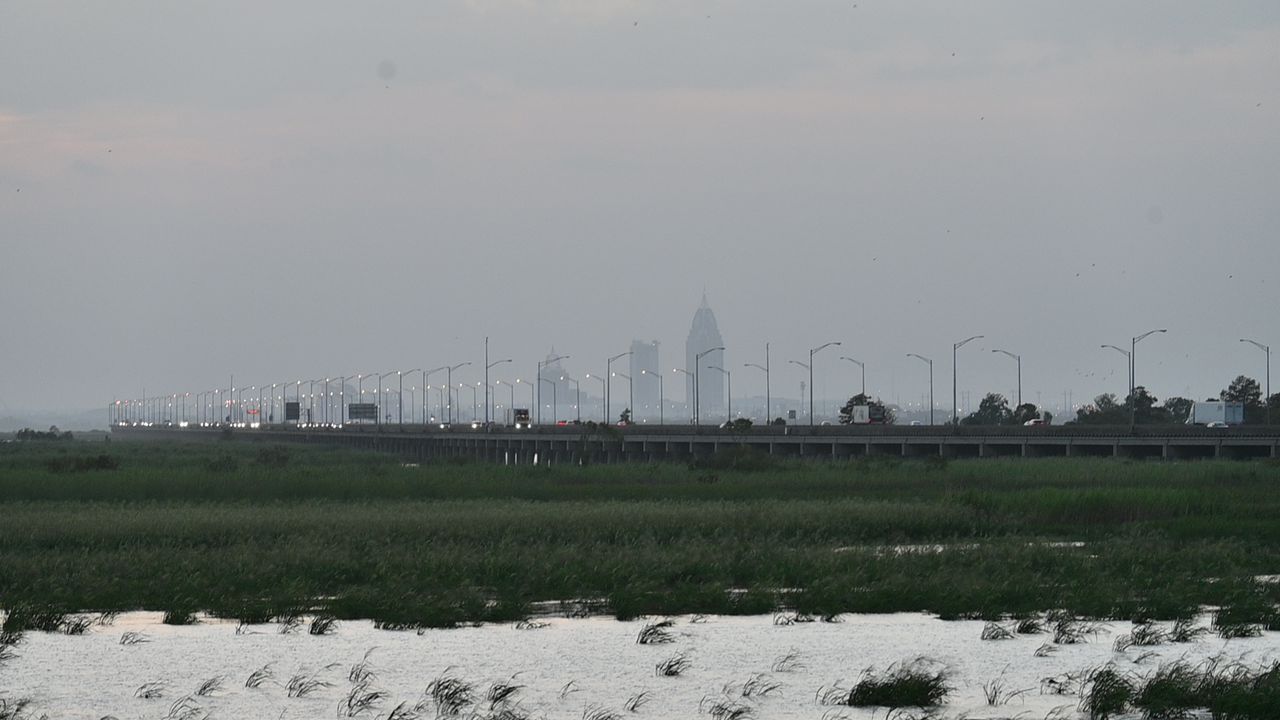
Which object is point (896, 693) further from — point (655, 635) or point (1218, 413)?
point (1218, 413)

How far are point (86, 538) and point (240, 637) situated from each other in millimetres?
20690

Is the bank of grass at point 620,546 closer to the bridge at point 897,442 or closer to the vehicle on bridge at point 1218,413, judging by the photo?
the bridge at point 897,442

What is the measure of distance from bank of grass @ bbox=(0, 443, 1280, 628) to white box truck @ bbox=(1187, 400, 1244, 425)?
68.0 m

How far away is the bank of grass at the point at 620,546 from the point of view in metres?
35.3

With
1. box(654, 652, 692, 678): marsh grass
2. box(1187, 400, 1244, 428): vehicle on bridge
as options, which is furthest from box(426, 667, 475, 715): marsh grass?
box(1187, 400, 1244, 428): vehicle on bridge

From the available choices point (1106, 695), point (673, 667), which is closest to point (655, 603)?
point (673, 667)

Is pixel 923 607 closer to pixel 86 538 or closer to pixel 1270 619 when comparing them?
pixel 1270 619

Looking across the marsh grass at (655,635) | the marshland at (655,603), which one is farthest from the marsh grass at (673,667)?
the marsh grass at (655,635)

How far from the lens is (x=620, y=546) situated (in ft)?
155

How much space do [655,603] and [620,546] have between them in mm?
12064

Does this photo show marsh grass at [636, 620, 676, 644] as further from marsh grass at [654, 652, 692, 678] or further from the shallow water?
marsh grass at [654, 652, 692, 678]

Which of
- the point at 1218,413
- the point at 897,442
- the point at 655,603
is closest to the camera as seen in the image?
the point at 655,603

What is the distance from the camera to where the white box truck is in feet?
487

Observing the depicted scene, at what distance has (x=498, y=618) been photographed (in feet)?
108
